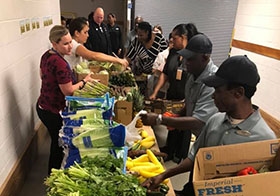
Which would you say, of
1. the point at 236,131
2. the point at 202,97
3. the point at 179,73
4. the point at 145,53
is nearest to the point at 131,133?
the point at 202,97

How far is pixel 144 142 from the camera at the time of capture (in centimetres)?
230

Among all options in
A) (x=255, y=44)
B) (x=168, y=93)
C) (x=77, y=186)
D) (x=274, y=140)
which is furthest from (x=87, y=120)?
(x=255, y=44)

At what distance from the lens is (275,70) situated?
350cm

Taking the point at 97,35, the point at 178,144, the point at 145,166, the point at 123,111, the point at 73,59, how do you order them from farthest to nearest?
the point at 97,35
the point at 178,144
the point at 73,59
the point at 123,111
the point at 145,166

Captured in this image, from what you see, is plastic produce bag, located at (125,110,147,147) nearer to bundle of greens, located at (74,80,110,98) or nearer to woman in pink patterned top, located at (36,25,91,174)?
bundle of greens, located at (74,80,110,98)

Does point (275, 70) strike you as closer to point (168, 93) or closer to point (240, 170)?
Answer: point (168, 93)

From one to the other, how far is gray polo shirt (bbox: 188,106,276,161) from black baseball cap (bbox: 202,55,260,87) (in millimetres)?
197

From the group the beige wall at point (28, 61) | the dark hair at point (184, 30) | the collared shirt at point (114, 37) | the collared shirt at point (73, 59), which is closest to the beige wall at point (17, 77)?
the beige wall at point (28, 61)

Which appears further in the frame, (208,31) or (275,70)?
(208,31)

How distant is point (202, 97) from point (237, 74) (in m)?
0.72

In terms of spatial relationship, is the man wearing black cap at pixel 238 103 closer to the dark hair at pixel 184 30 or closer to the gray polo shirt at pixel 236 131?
the gray polo shirt at pixel 236 131

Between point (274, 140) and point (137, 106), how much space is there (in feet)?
5.22

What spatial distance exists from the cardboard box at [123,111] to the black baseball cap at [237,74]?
1166mm

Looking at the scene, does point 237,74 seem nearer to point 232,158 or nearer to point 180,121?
point 232,158
